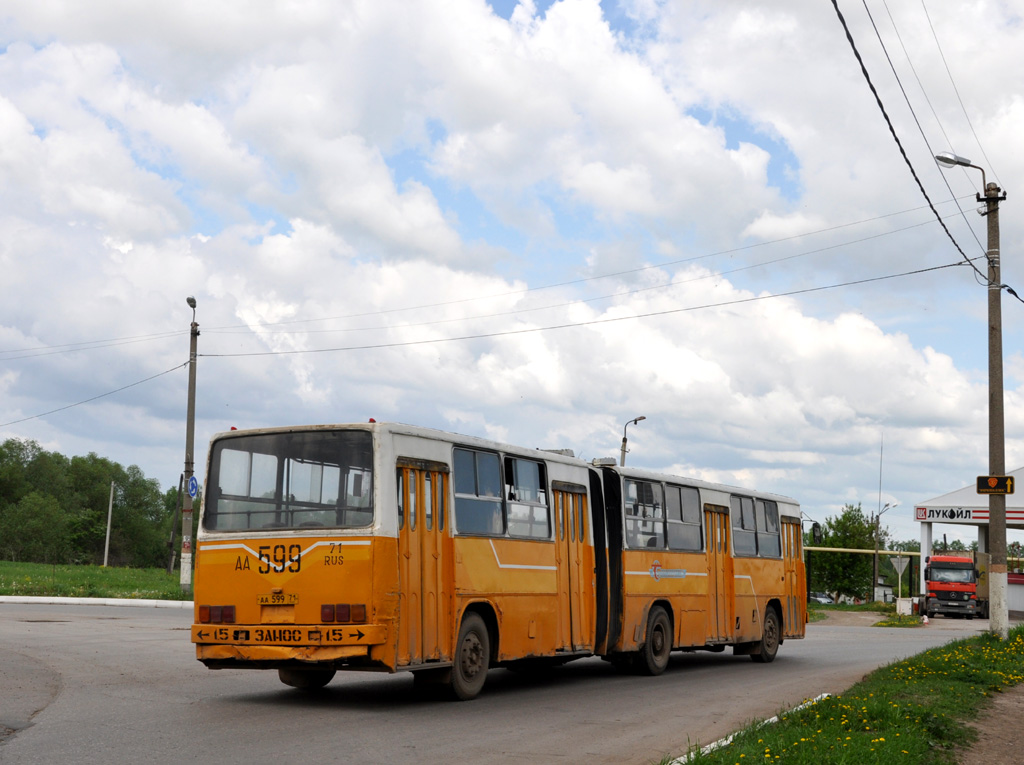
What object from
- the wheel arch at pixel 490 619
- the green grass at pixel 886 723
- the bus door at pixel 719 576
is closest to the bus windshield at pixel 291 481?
the wheel arch at pixel 490 619

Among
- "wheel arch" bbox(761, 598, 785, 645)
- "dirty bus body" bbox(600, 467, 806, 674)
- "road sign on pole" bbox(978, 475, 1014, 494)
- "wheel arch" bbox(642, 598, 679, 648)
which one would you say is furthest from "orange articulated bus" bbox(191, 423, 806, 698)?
"road sign on pole" bbox(978, 475, 1014, 494)

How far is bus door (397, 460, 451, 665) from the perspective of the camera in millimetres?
11703

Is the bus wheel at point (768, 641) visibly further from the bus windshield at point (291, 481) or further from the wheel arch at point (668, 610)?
the bus windshield at point (291, 481)

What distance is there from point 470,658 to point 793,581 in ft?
38.3

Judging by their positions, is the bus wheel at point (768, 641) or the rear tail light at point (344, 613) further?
the bus wheel at point (768, 641)

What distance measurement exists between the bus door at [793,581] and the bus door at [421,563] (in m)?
11.8

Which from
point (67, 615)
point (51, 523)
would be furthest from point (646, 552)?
point (51, 523)

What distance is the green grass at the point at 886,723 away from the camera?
8.55 metres

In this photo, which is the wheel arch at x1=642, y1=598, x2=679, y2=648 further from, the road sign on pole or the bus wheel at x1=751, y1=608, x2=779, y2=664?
the road sign on pole

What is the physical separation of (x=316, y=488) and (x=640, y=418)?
34.1 metres

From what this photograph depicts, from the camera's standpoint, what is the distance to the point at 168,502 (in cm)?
14712

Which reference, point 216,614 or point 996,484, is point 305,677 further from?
point 996,484

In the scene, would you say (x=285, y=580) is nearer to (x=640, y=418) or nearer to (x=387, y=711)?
(x=387, y=711)

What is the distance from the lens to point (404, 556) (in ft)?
38.5
